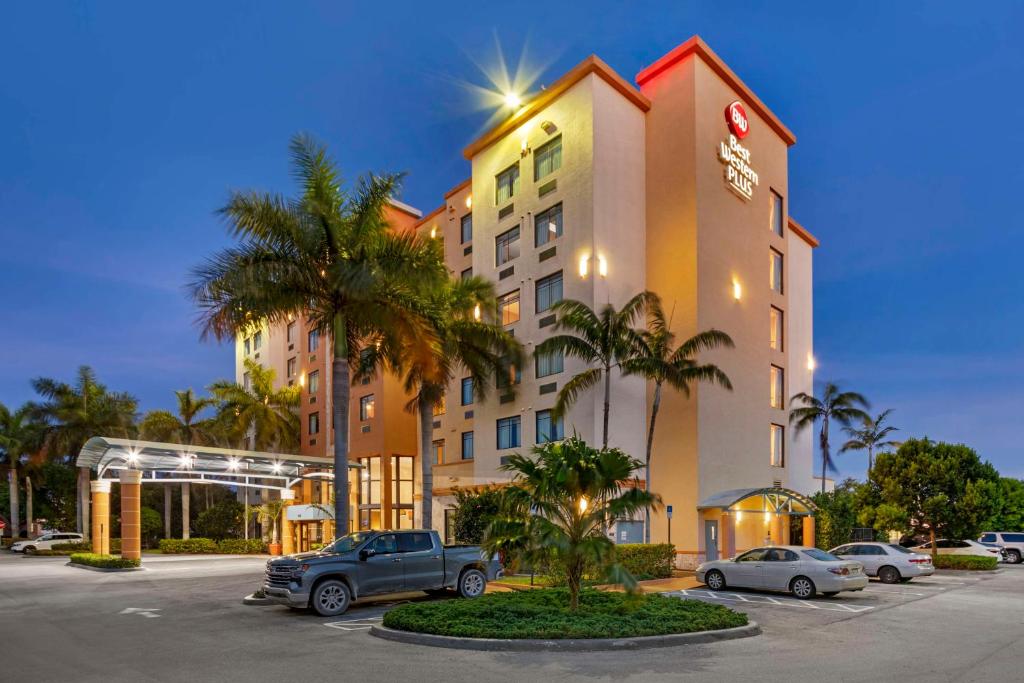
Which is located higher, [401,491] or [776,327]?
[776,327]

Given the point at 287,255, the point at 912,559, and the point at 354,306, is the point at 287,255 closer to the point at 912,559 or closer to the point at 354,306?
the point at 354,306

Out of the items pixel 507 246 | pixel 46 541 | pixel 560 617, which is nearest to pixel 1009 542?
pixel 507 246

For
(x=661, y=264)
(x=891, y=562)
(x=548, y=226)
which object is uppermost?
(x=548, y=226)

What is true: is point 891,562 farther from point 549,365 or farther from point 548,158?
point 548,158

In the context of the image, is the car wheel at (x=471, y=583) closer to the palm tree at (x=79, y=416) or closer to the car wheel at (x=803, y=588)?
the car wheel at (x=803, y=588)

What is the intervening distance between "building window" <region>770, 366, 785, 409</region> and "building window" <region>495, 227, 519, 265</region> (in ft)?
A: 48.6

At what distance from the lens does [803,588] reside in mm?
21016

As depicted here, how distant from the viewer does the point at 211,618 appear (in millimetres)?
17328

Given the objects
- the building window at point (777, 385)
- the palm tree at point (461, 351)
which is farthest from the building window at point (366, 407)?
the building window at point (777, 385)

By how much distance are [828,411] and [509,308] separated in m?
19.6

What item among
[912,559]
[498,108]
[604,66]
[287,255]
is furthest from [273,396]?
[912,559]

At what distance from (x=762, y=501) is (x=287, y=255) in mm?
23454

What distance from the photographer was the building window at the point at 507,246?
1547 inches

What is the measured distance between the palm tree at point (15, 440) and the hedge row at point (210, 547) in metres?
18.1
